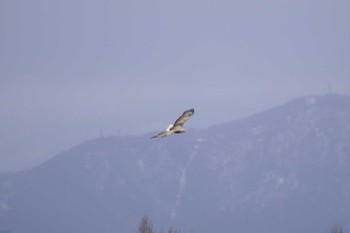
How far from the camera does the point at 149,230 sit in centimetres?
10462

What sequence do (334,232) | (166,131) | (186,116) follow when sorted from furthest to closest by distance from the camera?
(334,232) → (186,116) → (166,131)

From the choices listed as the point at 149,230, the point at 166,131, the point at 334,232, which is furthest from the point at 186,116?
the point at 334,232

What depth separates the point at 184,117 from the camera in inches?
1190

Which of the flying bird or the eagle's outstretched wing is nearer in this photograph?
the flying bird

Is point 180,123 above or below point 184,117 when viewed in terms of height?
below

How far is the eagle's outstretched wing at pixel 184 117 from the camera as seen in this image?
29.9 m

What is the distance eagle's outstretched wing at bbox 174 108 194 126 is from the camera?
29.9 metres

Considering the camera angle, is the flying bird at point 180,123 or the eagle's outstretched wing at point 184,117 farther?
the eagle's outstretched wing at point 184,117

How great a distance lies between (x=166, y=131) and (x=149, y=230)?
77761mm

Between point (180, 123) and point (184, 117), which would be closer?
point (180, 123)

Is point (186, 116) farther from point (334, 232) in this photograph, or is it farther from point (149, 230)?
point (334, 232)

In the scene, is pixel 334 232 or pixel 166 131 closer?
pixel 166 131

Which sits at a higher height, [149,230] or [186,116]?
[149,230]

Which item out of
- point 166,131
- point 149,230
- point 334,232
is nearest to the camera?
point 166,131
